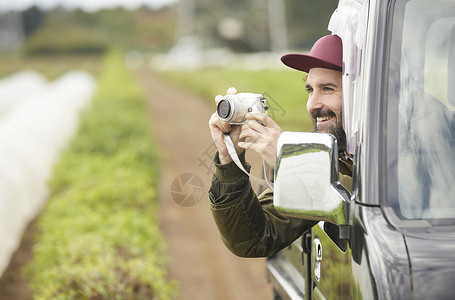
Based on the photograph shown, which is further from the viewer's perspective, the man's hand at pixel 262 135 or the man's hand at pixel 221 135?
the man's hand at pixel 221 135

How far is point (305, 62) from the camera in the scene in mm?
2293

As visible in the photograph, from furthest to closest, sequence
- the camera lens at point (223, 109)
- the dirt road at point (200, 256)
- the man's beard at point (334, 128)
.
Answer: the dirt road at point (200, 256) < the man's beard at point (334, 128) < the camera lens at point (223, 109)

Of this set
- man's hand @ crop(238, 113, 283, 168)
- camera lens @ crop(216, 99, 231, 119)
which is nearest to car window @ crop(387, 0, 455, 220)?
man's hand @ crop(238, 113, 283, 168)

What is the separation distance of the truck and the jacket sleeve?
14.4 inches

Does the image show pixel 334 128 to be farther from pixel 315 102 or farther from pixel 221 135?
pixel 221 135

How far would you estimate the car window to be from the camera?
1.63 m

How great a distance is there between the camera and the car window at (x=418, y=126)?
1.63 meters

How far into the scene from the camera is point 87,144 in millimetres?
8469

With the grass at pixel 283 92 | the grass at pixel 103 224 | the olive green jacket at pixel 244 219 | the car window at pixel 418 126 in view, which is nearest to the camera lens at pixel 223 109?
the olive green jacket at pixel 244 219

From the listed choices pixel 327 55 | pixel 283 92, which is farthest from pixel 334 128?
pixel 283 92

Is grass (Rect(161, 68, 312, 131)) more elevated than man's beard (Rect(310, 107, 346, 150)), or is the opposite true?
man's beard (Rect(310, 107, 346, 150))

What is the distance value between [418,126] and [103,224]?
12.6 ft

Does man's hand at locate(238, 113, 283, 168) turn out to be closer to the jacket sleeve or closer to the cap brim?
the jacket sleeve

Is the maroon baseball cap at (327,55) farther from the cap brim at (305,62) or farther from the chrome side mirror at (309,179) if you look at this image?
the chrome side mirror at (309,179)
